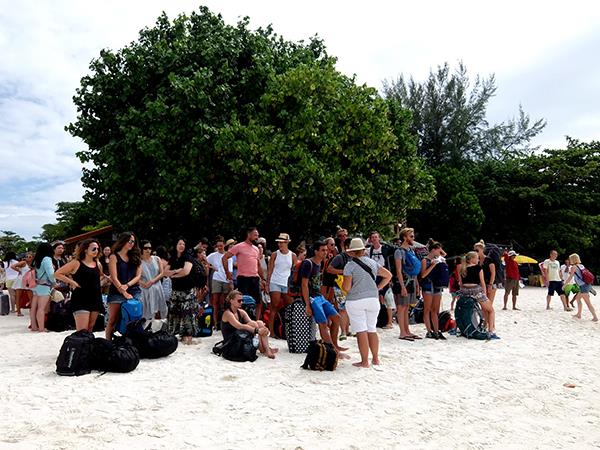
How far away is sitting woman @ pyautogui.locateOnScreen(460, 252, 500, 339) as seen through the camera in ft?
35.0

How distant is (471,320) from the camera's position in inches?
420

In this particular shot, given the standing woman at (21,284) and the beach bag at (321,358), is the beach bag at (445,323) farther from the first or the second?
the standing woman at (21,284)

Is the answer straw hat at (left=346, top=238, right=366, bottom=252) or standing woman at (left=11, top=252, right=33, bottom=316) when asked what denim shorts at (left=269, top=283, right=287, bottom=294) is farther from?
standing woman at (left=11, top=252, right=33, bottom=316)

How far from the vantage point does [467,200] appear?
121 feet

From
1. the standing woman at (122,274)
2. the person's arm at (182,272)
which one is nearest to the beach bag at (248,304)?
the person's arm at (182,272)

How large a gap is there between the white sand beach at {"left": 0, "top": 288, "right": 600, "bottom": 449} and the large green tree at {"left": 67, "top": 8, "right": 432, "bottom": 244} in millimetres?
9177

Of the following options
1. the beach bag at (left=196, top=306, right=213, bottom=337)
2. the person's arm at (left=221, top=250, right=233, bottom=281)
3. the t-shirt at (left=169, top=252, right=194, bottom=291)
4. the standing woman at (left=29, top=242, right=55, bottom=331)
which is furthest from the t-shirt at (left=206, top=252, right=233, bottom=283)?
the standing woman at (left=29, top=242, right=55, bottom=331)

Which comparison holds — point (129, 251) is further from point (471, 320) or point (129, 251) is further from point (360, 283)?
point (471, 320)

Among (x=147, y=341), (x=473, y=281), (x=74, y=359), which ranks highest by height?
(x=473, y=281)

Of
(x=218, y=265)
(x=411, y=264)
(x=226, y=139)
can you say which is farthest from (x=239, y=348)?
(x=226, y=139)

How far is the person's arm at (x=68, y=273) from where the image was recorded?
7.66 metres

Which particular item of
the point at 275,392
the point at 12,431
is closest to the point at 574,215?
the point at 275,392

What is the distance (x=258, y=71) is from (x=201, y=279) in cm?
1190

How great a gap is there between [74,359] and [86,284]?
4.01 feet
